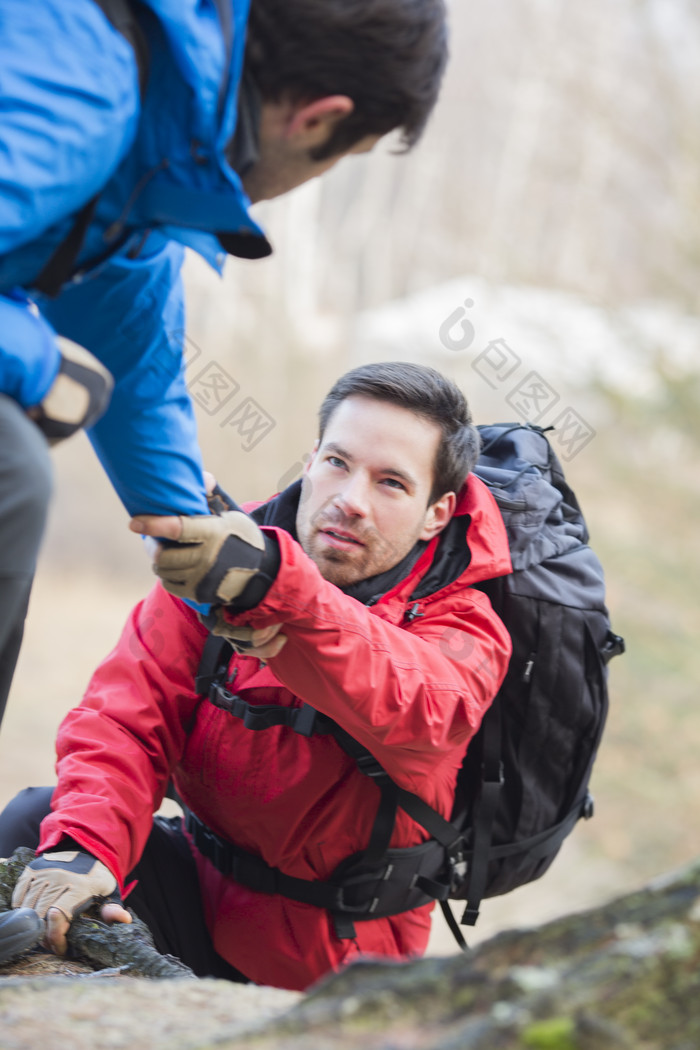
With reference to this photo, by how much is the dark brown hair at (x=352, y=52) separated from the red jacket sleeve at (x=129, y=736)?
4.93 feet

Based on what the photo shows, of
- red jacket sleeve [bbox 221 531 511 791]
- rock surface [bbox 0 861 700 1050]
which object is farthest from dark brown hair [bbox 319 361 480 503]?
rock surface [bbox 0 861 700 1050]

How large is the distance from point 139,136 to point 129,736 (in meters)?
1.60

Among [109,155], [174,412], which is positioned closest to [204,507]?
[174,412]

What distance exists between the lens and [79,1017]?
1.39 meters

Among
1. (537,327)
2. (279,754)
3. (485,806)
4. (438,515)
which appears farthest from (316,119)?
(537,327)

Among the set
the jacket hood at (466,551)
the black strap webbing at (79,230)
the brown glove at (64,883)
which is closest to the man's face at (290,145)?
the black strap webbing at (79,230)

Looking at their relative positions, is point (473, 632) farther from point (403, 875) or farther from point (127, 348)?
point (127, 348)

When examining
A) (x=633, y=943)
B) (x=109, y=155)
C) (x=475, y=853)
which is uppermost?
(x=109, y=155)

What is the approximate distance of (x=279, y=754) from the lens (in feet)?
8.22

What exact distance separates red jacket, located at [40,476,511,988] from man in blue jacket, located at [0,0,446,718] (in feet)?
2.96

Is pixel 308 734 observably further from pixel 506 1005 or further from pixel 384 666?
pixel 506 1005

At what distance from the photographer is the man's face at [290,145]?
1.62 metres

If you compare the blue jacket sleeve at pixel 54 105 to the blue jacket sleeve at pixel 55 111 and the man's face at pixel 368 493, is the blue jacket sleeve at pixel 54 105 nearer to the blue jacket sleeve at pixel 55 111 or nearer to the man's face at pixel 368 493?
the blue jacket sleeve at pixel 55 111

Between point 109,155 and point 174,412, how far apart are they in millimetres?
714
